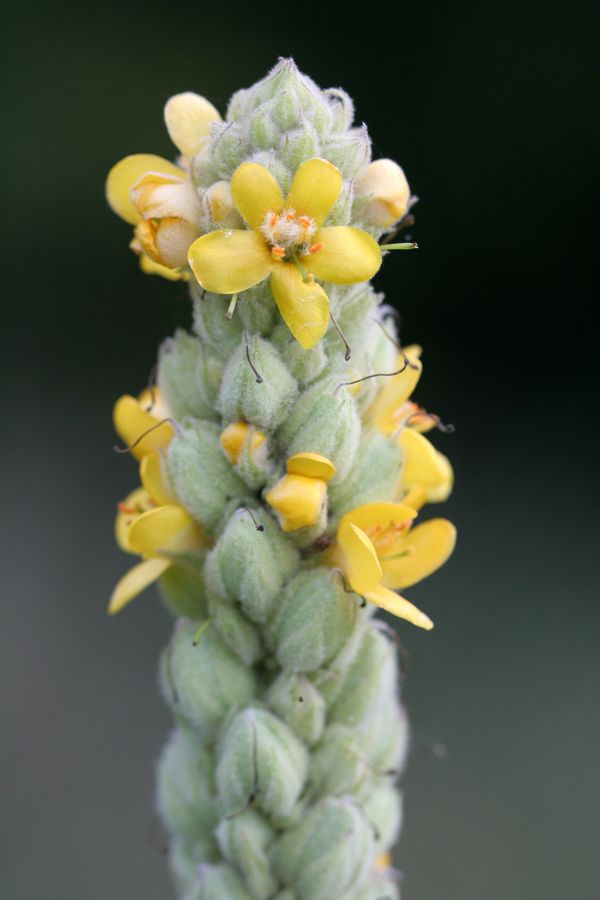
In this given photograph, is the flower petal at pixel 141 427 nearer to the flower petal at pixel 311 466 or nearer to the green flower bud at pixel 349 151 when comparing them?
the flower petal at pixel 311 466

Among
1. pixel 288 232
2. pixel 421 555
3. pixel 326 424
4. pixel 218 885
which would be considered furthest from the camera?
pixel 421 555

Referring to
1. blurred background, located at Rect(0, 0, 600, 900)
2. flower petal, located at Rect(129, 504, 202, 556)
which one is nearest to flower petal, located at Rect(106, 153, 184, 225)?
flower petal, located at Rect(129, 504, 202, 556)

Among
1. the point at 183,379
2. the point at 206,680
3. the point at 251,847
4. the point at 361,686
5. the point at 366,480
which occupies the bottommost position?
the point at 251,847

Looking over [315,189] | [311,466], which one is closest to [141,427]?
[311,466]

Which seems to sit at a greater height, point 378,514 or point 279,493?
point 279,493

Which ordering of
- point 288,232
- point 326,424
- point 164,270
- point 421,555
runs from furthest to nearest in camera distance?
point 164,270
point 421,555
point 326,424
point 288,232

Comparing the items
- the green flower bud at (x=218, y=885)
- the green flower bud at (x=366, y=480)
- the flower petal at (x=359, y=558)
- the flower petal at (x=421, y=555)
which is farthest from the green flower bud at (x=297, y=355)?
the green flower bud at (x=218, y=885)

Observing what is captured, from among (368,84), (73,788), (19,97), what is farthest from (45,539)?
(368,84)

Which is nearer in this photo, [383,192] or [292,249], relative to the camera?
[292,249]

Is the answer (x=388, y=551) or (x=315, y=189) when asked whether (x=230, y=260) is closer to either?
(x=315, y=189)
